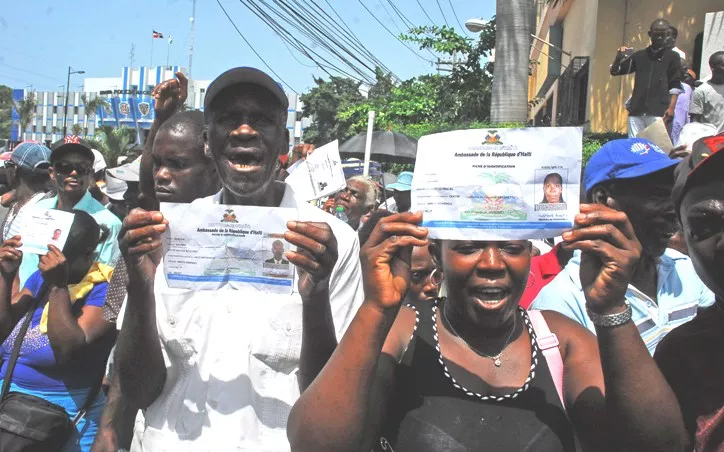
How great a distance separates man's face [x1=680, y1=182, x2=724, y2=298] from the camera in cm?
189

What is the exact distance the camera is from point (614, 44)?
14383 mm

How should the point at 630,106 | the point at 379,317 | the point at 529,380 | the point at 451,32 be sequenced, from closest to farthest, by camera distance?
the point at 379,317, the point at 529,380, the point at 630,106, the point at 451,32

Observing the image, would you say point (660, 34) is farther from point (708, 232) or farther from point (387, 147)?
point (708, 232)

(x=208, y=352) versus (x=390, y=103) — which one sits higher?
(x=390, y=103)

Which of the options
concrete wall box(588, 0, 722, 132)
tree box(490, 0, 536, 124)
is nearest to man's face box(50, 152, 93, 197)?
tree box(490, 0, 536, 124)

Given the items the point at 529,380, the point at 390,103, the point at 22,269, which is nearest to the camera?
the point at 529,380

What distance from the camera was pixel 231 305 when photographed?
2387 mm

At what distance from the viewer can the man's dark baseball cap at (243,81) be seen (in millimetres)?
2506

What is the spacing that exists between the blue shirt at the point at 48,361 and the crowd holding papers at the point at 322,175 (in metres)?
2.55

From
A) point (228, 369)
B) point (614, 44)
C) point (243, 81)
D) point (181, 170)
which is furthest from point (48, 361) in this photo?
point (614, 44)

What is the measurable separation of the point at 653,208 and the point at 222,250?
1.69m

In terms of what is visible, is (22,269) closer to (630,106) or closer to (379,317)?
(379,317)

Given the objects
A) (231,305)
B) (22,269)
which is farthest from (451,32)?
(231,305)

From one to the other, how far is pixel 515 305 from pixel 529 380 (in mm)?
221
